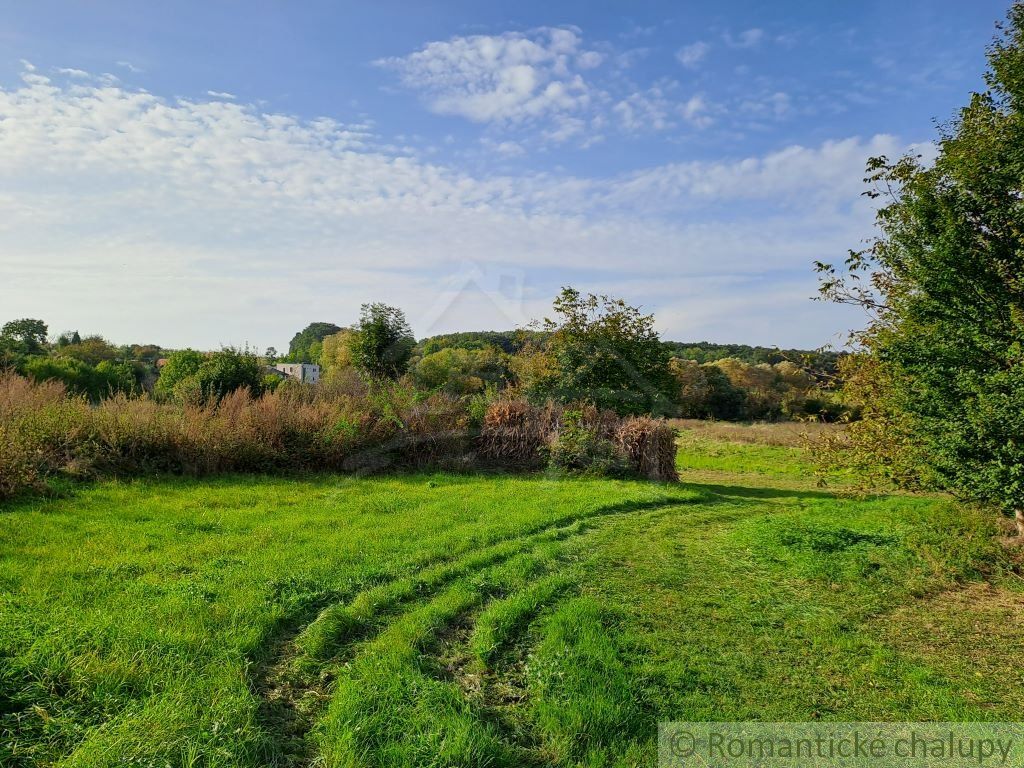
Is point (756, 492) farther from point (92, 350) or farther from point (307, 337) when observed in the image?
point (307, 337)

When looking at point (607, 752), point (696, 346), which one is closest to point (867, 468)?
point (607, 752)

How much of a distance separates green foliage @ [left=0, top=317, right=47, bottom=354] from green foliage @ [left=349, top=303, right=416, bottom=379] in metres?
30.0

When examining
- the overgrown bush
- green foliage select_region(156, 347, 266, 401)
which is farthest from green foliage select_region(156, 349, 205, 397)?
the overgrown bush

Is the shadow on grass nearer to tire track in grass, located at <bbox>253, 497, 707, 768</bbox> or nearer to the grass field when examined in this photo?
the grass field

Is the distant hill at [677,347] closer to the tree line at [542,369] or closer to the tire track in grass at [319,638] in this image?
the tree line at [542,369]

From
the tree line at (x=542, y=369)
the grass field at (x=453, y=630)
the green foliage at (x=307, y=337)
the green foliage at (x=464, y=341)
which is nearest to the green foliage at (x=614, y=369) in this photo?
the tree line at (x=542, y=369)

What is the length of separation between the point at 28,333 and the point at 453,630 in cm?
5259

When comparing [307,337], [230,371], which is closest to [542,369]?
[230,371]

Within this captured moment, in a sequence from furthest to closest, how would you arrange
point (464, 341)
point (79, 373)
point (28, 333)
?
1. point (464, 341)
2. point (28, 333)
3. point (79, 373)

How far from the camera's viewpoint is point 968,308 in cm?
657

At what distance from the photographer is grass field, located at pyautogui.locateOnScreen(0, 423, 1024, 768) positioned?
2994mm

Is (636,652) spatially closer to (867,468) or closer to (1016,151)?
(867,468)

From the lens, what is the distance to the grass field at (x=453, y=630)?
2.99 metres

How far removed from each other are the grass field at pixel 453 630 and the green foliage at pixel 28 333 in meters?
41.8
